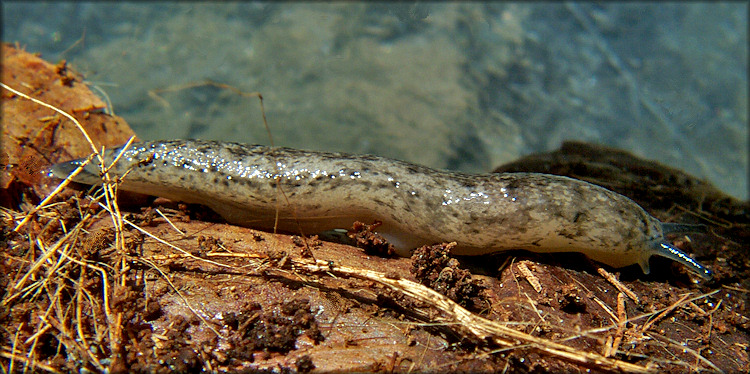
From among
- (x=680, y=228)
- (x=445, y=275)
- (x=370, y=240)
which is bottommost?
(x=680, y=228)

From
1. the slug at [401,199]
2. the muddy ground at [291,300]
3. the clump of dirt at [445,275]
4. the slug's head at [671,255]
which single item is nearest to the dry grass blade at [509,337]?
the muddy ground at [291,300]

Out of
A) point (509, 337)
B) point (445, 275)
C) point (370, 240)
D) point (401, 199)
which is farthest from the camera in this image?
point (401, 199)

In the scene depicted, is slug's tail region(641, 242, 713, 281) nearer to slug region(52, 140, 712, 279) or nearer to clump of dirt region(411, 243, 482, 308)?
slug region(52, 140, 712, 279)

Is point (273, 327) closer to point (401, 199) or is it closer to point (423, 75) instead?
point (401, 199)

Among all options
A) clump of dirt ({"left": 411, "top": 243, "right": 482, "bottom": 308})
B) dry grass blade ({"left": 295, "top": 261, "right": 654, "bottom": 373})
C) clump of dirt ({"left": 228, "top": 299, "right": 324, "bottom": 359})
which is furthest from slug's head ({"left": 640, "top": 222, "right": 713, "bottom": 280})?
clump of dirt ({"left": 228, "top": 299, "right": 324, "bottom": 359})

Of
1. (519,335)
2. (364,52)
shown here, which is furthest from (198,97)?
(519,335)

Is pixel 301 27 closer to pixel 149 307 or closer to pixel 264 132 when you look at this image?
pixel 264 132

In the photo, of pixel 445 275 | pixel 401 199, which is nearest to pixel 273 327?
pixel 445 275
